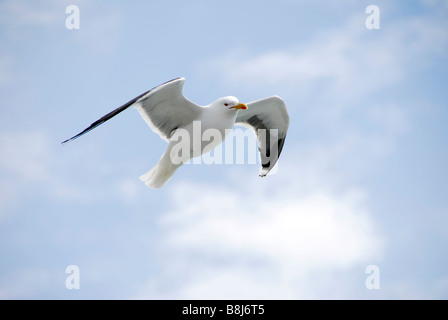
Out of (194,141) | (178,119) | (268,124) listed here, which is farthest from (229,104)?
(268,124)

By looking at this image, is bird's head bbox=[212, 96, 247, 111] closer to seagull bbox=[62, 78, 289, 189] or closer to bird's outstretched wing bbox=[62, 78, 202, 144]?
seagull bbox=[62, 78, 289, 189]

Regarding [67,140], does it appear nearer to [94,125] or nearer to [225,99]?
[94,125]

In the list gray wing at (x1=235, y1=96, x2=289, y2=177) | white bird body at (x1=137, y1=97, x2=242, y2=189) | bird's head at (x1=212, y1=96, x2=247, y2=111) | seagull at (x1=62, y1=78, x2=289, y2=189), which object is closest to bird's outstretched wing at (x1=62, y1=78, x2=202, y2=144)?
seagull at (x1=62, y1=78, x2=289, y2=189)

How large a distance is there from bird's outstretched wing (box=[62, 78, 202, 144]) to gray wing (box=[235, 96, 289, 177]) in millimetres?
1267

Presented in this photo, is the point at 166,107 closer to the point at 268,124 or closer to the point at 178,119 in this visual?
the point at 178,119

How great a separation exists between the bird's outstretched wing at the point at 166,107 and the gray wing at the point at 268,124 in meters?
1.27

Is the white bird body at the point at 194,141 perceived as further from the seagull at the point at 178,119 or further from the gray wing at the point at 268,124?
the gray wing at the point at 268,124

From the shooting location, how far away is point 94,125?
8148 millimetres

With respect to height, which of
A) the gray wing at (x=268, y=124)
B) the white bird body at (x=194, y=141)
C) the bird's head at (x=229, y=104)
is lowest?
the white bird body at (x=194, y=141)

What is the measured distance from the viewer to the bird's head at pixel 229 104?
916cm

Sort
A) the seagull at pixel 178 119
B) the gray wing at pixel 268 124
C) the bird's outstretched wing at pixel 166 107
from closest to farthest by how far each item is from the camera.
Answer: the bird's outstretched wing at pixel 166 107
the seagull at pixel 178 119
the gray wing at pixel 268 124

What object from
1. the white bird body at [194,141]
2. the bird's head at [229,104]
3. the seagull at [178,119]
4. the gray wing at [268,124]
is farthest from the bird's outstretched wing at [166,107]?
the gray wing at [268,124]
